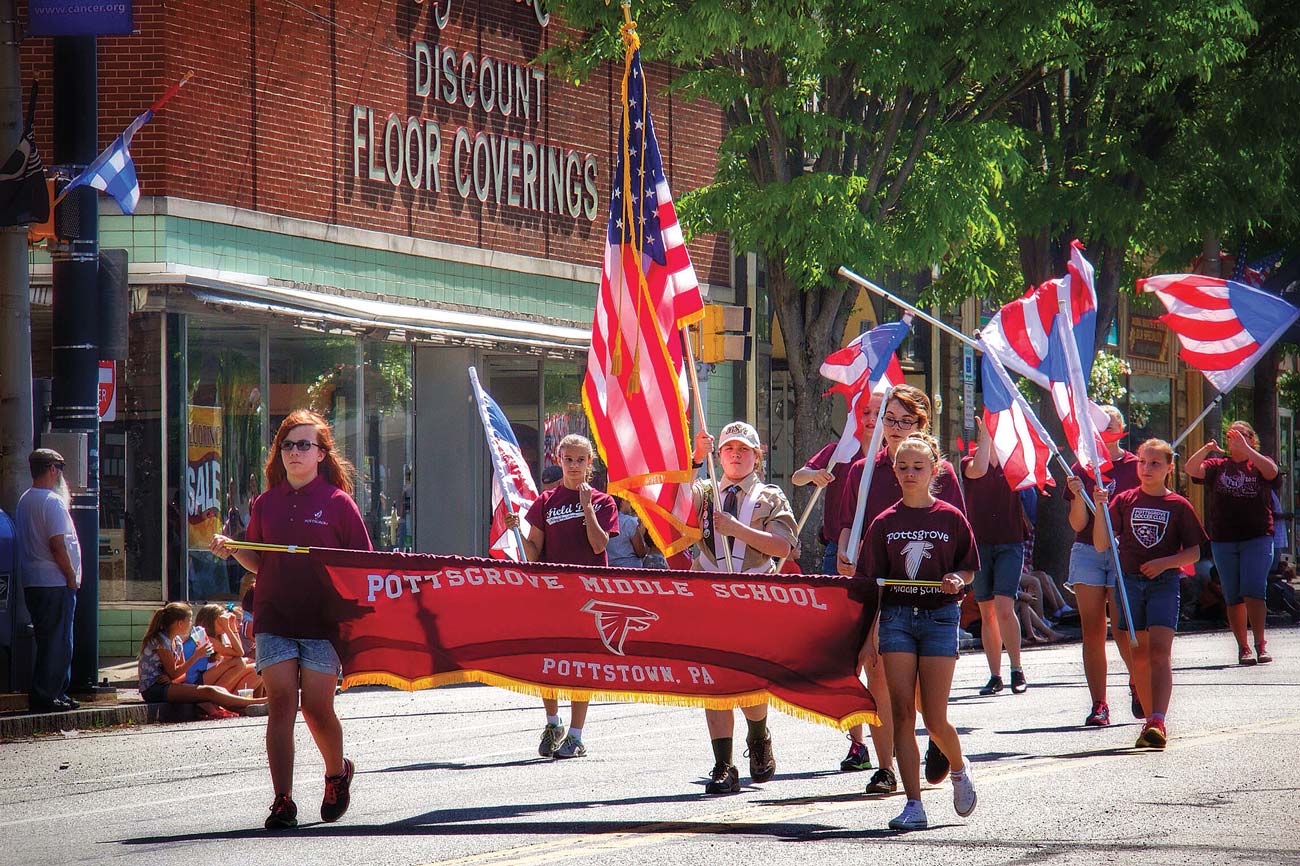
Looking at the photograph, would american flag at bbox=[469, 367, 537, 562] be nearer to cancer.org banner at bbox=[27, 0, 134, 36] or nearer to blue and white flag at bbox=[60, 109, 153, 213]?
blue and white flag at bbox=[60, 109, 153, 213]

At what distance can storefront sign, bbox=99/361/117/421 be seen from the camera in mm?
17562

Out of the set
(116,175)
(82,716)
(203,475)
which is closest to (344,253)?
(203,475)

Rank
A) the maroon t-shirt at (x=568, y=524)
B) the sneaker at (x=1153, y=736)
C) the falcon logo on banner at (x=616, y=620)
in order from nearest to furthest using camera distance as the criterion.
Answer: the falcon logo on banner at (x=616, y=620) < the sneaker at (x=1153, y=736) < the maroon t-shirt at (x=568, y=524)

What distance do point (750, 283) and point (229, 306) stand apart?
11098mm

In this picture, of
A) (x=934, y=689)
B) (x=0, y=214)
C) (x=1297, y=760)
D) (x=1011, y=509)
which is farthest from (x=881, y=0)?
(x=934, y=689)

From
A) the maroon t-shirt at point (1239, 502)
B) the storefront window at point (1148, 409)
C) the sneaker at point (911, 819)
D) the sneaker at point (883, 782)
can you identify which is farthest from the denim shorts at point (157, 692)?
the storefront window at point (1148, 409)

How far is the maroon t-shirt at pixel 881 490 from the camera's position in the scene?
10.2 meters

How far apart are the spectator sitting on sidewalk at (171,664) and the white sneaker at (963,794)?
26.3 feet

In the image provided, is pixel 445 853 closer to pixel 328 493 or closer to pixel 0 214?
pixel 328 493

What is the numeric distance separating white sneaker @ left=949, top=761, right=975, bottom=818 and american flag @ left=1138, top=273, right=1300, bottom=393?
289 inches

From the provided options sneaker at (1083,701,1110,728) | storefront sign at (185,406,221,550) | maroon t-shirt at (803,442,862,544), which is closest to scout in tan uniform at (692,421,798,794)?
maroon t-shirt at (803,442,862,544)

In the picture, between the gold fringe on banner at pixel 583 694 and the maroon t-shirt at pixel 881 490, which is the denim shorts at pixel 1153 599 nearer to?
the maroon t-shirt at pixel 881 490

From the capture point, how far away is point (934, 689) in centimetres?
839

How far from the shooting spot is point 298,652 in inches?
340
